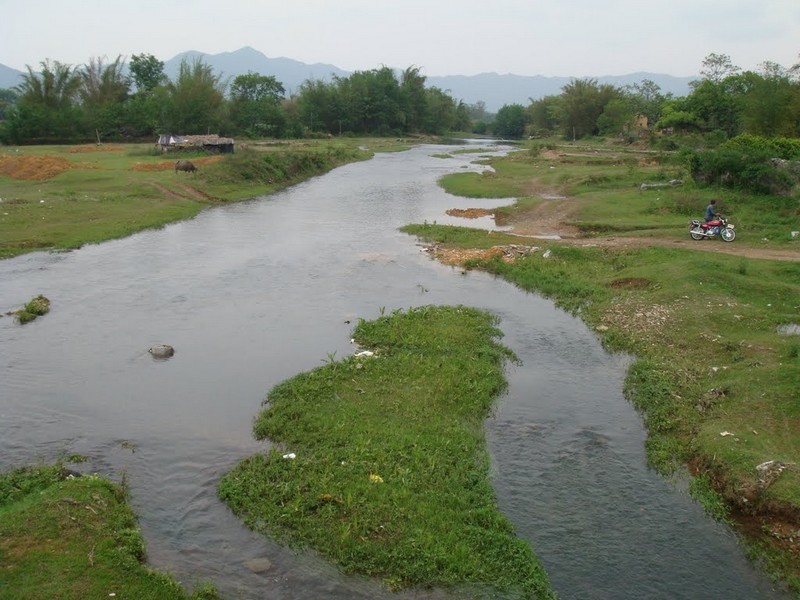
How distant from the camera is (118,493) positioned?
10.7 metres

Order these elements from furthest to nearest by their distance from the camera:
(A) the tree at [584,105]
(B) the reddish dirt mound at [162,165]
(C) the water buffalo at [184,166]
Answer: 1. (A) the tree at [584,105]
2. (B) the reddish dirt mound at [162,165]
3. (C) the water buffalo at [184,166]

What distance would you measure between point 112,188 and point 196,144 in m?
20.3

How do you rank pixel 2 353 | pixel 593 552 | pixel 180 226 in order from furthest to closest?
pixel 180 226
pixel 2 353
pixel 593 552

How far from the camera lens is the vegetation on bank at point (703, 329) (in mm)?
10922

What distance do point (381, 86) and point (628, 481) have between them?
11601cm

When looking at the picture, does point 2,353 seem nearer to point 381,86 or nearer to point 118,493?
point 118,493

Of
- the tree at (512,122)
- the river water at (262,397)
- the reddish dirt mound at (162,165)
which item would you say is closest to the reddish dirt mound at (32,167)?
the reddish dirt mound at (162,165)

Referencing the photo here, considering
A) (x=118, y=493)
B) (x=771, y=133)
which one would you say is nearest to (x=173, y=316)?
(x=118, y=493)

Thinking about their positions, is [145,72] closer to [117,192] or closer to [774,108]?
[117,192]

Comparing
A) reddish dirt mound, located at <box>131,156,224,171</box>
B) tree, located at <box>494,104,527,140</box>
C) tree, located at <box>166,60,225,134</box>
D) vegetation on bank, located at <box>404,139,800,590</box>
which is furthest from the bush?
tree, located at <box>494,104,527,140</box>

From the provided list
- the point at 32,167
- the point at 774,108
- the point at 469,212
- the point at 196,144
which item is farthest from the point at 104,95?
the point at 774,108

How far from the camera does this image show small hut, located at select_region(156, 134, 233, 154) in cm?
5818

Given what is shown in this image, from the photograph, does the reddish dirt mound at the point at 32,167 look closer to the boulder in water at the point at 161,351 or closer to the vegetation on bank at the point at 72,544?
the boulder in water at the point at 161,351

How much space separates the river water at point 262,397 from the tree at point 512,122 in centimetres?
11879
